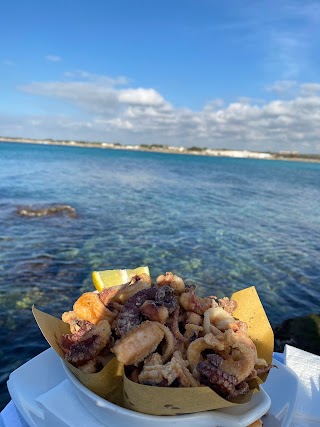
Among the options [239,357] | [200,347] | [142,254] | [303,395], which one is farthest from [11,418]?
[142,254]

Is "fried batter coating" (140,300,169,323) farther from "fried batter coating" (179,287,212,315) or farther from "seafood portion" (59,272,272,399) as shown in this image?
"fried batter coating" (179,287,212,315)

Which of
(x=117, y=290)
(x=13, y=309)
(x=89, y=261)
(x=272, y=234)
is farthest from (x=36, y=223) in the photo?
(x=117, y=290)

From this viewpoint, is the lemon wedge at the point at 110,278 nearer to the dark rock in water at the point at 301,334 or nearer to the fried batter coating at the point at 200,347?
the fried batter coating at the point at 200,347

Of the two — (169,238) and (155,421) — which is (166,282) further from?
(169,238)

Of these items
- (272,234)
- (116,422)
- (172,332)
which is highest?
(172,332)

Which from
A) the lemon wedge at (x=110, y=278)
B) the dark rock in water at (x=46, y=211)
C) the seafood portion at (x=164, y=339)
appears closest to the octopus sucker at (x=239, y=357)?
the seafood portion at (x=164, y=339)

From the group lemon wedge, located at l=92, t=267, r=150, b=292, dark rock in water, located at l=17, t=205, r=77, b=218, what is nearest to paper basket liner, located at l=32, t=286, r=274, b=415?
lemon wedge, located at l=92, t=267, r=150, b=292
